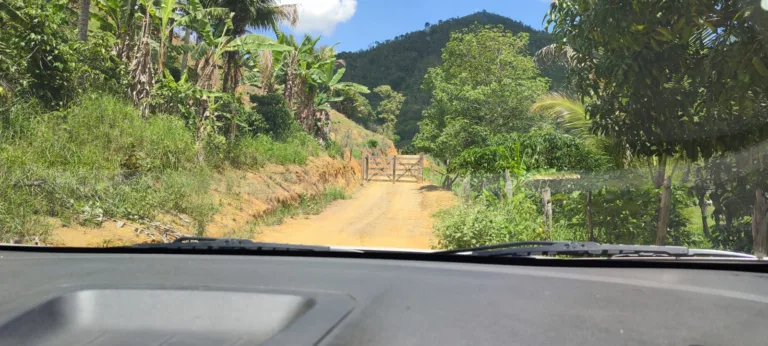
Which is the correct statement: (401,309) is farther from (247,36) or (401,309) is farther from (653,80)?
(247,36)

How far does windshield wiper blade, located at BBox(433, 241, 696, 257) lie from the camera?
2441 mm

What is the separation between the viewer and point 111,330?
182cm

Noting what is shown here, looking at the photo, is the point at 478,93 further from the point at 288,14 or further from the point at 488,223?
the point at 288,14

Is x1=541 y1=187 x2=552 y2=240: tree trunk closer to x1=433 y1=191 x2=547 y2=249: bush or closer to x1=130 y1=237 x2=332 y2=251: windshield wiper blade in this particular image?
x1=433 y1=191 x2=547 y2=249: bush

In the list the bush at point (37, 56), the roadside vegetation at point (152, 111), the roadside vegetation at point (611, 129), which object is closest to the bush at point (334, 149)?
the roadside vegetation at point (152, 111)

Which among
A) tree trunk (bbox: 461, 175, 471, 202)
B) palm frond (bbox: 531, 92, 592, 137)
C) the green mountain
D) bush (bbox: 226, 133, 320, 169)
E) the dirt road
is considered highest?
the green mountain

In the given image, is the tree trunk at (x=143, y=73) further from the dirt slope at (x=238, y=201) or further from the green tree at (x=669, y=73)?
the green tree at (x=669, y=73)

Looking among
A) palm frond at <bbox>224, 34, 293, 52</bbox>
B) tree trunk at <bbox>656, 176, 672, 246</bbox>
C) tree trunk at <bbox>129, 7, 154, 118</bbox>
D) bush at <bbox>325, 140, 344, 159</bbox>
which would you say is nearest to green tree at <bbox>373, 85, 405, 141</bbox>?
bush at <bbox>325, 140, 344, 159</bbox>

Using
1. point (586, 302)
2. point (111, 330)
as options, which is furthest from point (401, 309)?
point (111, 330)

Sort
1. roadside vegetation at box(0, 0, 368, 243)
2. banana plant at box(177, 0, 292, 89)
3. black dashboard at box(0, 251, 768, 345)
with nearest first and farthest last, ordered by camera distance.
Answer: black dashboard at box(0, 251, 768, 345) < roadside vegetation at box(0, 0, 368, 243) < banana plant at box(177, 0, 292, 89)

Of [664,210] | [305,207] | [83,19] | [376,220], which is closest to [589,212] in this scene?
[664,210]

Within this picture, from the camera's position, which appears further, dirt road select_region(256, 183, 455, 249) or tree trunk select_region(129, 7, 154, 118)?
tree trunk select_region(129, 7, 154, 118)

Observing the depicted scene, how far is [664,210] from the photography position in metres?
4.32

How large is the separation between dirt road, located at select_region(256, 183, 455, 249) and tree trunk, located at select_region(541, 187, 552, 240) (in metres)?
0.77
